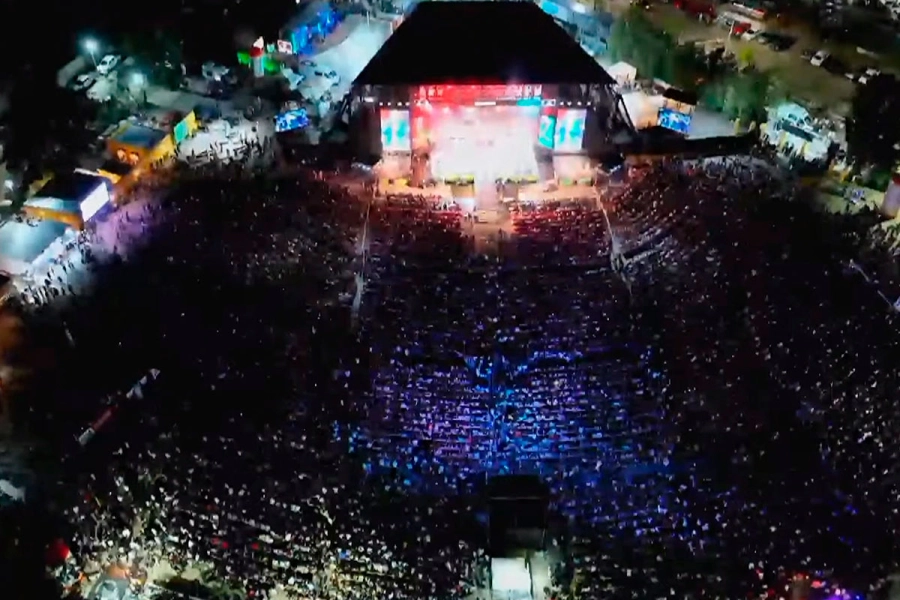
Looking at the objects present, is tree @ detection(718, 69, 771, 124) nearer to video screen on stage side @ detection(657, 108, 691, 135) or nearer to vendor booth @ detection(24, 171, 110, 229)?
video screen on stage side @ detection(657, 108, 691, 135)

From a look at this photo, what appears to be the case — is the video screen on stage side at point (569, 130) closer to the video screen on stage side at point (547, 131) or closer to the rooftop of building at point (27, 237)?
the video screen on stage side at point (547, 131)

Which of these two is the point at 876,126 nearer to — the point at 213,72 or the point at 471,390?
the point at 471,390

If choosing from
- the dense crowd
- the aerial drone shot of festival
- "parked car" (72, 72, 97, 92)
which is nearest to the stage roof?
the aerial drone shot of festival

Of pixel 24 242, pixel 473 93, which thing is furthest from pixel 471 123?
pixel 24 242

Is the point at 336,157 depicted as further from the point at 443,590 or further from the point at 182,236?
the point at 443,590

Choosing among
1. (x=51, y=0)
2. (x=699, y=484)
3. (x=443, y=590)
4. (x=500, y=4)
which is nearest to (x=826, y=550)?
(x=699, y=484)
